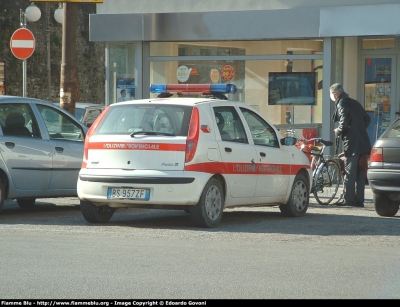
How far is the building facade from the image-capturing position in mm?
18656

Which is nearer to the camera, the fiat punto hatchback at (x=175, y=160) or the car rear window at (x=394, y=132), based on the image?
the fiat punto hatchback at (x=175, y=160)

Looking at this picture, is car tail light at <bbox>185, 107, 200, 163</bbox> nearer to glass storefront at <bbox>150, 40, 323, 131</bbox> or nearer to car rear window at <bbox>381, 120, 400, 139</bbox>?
car rear window at <bbox>381, 120, 400, 139</bbox>

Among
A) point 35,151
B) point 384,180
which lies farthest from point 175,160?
point 384,180

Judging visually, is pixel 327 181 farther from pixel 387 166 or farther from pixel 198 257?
pixel 198 257

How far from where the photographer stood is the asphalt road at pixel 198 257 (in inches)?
278

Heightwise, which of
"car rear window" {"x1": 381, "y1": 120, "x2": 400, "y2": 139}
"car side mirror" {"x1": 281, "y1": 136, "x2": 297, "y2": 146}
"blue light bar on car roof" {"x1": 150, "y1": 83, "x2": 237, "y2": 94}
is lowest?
"car side mirror" {"x1": 281, "y1": 136, "x2": 297, "y2": 146}

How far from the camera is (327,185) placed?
603 inches

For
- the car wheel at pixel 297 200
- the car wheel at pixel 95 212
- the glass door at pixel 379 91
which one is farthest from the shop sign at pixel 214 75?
the car wheel at pixel 95 212

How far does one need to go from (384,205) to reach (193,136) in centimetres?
338

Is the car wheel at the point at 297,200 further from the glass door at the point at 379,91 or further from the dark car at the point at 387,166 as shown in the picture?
the glass door at the point at 379,91

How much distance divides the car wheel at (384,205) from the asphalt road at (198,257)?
161 mm

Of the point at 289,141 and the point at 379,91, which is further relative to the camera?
the point at 379,91

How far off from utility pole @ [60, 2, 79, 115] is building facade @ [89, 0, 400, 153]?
2.71 m

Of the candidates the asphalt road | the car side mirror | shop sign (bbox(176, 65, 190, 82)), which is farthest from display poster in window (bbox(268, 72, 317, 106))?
the car side mirror
